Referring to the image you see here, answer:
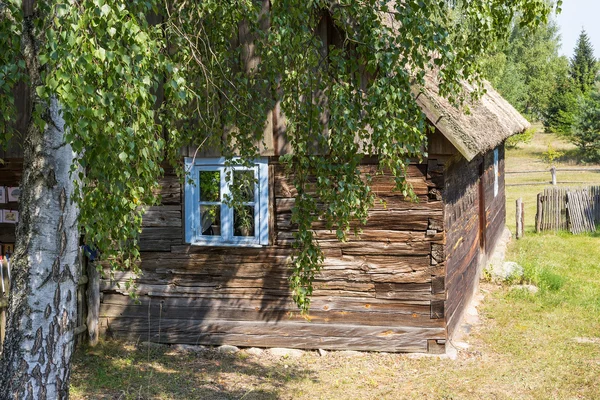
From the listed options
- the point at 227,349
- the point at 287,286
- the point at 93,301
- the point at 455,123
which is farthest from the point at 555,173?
the point at 93,301

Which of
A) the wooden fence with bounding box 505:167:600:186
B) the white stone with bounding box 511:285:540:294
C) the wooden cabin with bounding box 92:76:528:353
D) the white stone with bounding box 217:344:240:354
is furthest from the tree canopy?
the white stone with bounding box 217:344:240:354

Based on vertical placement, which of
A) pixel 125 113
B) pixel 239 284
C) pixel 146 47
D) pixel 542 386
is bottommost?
pixel 542 386

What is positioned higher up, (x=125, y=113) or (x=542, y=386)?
(x=125, y=113)

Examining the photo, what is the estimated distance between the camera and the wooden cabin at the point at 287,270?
831 cm

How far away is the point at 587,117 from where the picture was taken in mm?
37562

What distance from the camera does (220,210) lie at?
8680 millimetres

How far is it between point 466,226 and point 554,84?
47852mm

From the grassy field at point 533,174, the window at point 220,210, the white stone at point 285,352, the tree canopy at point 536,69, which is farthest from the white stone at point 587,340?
the tree canopy at point 536,69

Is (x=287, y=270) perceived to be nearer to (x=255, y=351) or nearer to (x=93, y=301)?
(x=255, y=351)

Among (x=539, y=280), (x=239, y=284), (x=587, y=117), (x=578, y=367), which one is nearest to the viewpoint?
(x=578, y=367)

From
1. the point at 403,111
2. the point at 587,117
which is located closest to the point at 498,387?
the point at 403,111

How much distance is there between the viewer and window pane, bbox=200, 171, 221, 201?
8695mm

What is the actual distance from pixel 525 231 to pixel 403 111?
1532 centimetres

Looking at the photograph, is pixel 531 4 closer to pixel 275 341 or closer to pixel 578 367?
pixel 578 367
